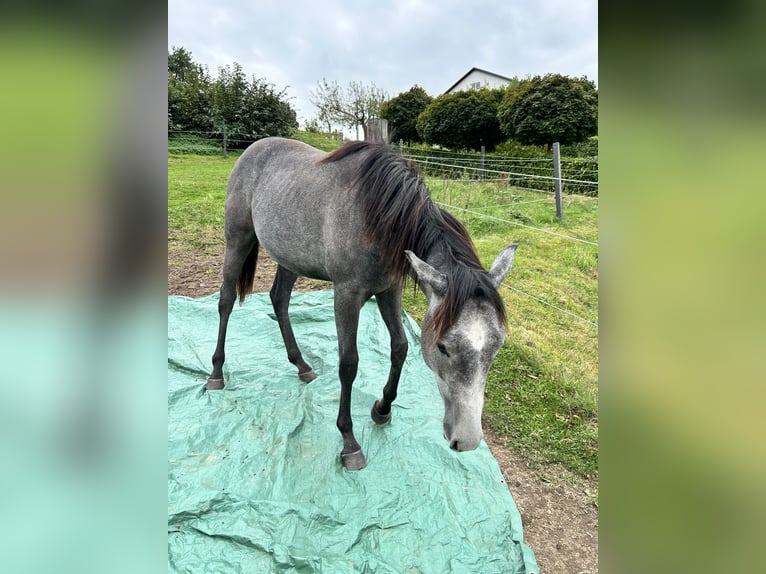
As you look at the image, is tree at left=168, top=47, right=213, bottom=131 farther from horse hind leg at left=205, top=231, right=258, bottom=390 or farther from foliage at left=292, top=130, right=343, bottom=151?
horse hind leg at left=205, top=231, right=258, bottom=390

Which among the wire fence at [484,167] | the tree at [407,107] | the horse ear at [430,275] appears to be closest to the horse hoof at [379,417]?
the horse ear at [430,275]

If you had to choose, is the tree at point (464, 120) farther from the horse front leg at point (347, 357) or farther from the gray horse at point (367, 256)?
the horse front leg at point (347, 357)

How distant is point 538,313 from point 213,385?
3528 millimetres

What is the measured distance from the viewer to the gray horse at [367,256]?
1.79 m

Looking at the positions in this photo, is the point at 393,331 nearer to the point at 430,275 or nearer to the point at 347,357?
the point at 347,357

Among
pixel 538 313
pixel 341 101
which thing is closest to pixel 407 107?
pixel 341 101

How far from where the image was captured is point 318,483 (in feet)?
8.14

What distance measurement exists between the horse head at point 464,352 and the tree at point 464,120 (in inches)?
618

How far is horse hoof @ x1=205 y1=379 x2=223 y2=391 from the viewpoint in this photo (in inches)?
131

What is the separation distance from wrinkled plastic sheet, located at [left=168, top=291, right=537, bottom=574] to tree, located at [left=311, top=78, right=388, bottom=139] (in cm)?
1806

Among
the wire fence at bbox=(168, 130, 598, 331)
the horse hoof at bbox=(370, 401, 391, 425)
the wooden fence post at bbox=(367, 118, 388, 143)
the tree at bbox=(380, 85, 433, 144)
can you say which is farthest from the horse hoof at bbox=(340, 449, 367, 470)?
the tree at bbox=(380, 85, 433, 144)
